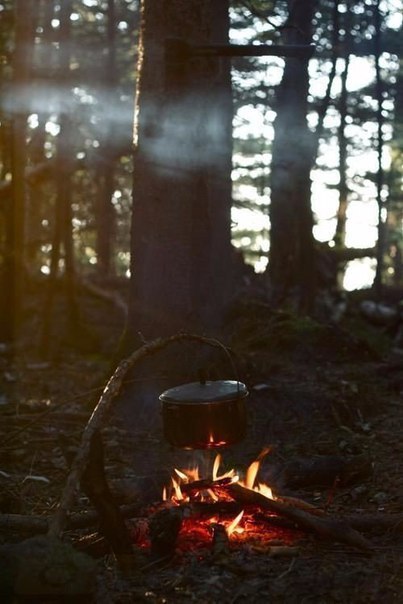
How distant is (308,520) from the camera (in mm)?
4914

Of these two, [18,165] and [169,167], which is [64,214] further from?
[169,167]

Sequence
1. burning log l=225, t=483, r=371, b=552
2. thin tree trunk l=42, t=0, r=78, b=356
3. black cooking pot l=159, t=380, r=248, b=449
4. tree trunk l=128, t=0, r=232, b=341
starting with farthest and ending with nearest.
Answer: thin tree trunk l=42, t=0, r=78, b=356
tree trunk l=128, t=0, r=232, b=341
black cooking pot l=159, t=380, r=248, b=449
burning log l=225, t=483, r=371, b=552

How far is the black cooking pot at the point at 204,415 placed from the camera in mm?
4906

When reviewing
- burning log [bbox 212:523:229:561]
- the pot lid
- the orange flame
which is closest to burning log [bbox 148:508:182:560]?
burning log [bbox 212:523:229:561]

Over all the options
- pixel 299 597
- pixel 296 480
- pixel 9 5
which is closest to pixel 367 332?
pixel 296 480

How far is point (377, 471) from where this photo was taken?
6.85 m

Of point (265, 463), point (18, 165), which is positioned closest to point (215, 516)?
point (265, 463)

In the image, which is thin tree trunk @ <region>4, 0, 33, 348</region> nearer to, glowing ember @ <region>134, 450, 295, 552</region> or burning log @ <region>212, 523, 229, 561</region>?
glowing ember @ <region>134, 450, 295, 552</region>

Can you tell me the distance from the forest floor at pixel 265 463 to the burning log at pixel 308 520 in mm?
68

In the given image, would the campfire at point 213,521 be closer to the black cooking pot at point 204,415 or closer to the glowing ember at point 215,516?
the glowing ember at point 215,516

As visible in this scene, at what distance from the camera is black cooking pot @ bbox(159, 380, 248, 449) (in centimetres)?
491

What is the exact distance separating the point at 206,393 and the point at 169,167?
13.0 ft

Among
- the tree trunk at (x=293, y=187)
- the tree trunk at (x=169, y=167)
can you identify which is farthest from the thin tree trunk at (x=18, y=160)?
the tree trunk at (x=169, y=167)

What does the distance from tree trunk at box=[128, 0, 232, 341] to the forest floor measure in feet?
3.40
